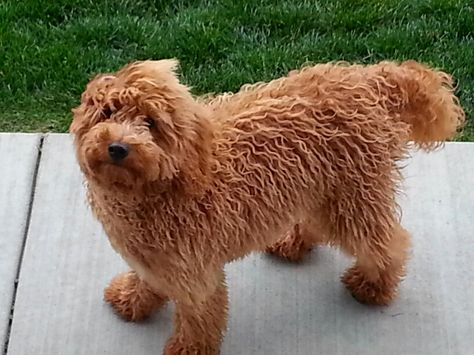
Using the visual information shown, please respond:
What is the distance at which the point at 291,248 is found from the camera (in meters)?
3.88

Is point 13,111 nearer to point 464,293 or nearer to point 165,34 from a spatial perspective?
point 165,34

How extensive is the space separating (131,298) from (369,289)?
830 mm

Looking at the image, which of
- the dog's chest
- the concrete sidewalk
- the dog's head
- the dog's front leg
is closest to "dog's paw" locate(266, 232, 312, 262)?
the concrete sidewalk

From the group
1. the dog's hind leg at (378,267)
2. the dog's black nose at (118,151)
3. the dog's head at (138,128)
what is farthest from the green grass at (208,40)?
the dog's black nose at (118,151)

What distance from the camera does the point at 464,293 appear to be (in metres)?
3.84

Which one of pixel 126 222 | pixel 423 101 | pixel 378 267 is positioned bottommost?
pixel 378 267

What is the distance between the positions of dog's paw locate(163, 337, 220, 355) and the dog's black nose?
93 cm

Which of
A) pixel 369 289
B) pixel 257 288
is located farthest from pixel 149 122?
pixel 369 289

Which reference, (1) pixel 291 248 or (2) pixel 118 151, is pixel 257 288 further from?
(2) pixel 118 151

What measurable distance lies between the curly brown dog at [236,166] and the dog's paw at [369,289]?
0.10 metres

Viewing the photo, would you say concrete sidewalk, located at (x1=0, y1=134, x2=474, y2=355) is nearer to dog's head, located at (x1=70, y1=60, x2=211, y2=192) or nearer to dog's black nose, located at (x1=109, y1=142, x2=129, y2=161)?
dog's head, located at (x1=70, y1=60, x2=211, y2=192)

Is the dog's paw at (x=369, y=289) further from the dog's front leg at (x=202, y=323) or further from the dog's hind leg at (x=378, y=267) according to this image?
the dog's front leg at (x=202, y=323)

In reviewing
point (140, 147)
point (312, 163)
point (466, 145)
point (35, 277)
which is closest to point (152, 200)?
point (140, 147)

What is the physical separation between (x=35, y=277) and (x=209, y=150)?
1.09 m
